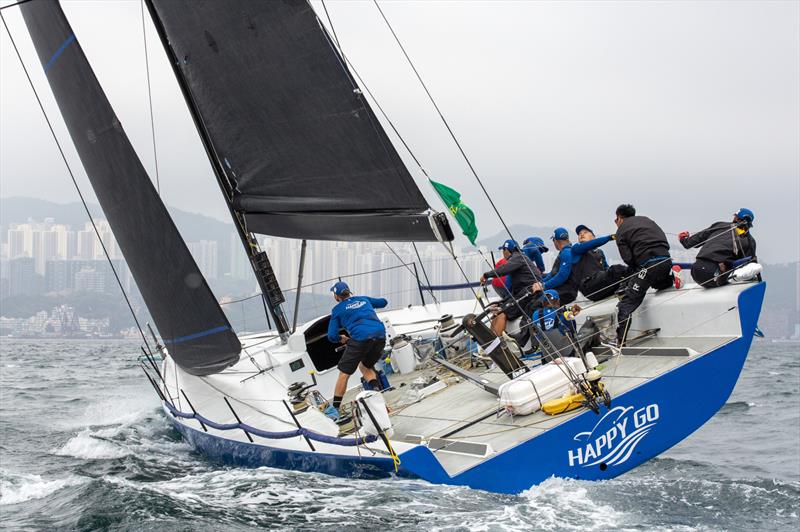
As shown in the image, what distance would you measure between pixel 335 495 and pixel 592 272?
3423 millimetres

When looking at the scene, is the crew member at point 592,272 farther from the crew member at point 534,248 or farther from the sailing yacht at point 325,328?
the crew member at point 534,248

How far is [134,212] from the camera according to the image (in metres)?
8.05

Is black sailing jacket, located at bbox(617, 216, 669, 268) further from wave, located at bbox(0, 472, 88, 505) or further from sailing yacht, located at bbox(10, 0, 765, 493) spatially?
wave, located at bbox(0, 472, 88, 505)

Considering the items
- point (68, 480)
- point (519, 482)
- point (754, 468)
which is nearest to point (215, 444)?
point (68, 480)

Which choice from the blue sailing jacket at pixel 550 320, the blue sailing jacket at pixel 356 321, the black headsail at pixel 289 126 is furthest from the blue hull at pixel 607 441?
the black headsail at pixel 289 126

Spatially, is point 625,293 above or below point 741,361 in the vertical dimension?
above

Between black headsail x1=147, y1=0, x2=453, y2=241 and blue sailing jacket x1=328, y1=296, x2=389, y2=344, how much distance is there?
57 centimetres

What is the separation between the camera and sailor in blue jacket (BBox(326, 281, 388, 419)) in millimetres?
6676

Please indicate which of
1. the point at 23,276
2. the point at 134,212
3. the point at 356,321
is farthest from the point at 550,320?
the point at 23,276

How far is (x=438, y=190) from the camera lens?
6.59 m

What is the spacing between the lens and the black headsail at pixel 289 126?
6.43 metres

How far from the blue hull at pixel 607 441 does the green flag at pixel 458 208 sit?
74.6 inches

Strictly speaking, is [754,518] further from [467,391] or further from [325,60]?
[325,60]

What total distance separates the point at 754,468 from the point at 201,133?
6.32m
